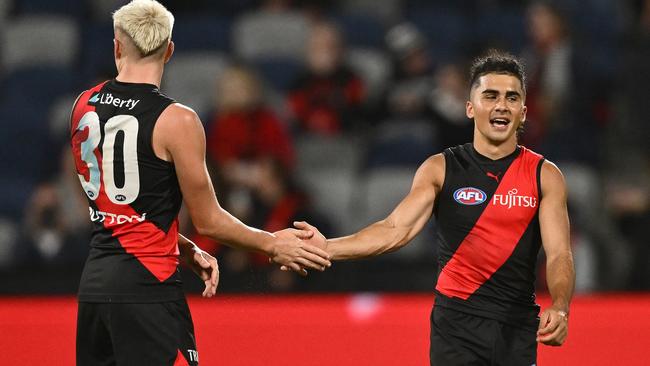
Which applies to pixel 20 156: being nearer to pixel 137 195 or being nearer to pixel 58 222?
pixel 58 222

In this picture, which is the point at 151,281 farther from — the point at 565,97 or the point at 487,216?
the point at 565,97

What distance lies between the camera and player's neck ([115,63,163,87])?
12.3ft

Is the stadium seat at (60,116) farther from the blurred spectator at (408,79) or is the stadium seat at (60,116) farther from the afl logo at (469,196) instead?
the afl logo at (469,196)

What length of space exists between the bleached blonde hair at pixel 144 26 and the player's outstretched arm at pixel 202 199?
0.78 ft

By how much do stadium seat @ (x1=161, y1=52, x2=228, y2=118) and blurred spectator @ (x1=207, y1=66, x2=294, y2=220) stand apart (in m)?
0.78

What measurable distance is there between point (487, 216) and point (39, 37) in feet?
19.4

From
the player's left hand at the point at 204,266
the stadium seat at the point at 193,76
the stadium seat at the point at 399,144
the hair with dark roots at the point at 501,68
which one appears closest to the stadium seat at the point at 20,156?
the stadium seat at the point at 193,76

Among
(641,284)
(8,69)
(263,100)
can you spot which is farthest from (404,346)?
(8,69)

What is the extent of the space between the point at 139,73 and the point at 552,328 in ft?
5.51

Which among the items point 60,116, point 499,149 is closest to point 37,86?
point 60,116

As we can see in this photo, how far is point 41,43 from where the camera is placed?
353 inches

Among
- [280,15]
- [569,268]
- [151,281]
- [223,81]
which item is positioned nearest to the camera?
[151,281]

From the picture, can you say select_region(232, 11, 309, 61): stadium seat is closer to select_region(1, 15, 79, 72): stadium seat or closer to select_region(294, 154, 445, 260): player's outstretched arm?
select_region(1, 15, 79, 72): stadium seat

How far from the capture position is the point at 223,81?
768 cm
